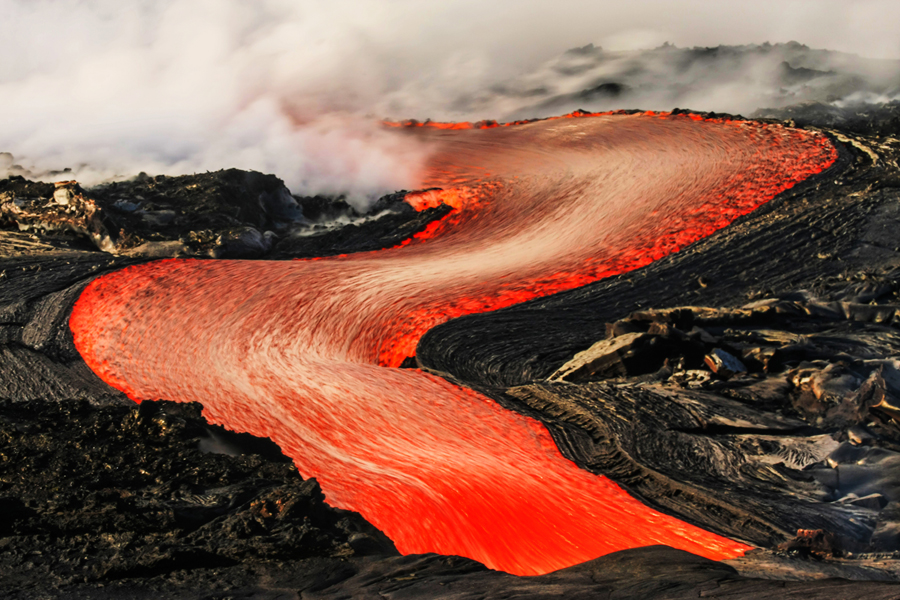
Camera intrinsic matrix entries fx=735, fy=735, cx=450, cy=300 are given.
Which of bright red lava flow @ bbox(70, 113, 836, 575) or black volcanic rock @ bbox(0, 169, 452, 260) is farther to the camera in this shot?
black volcanic rock @ bbox(0, 169, 452, 260)

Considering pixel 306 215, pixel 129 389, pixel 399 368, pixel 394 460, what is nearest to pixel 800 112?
pixel 306 215

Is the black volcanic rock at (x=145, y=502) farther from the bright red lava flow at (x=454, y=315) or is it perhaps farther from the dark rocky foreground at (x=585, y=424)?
the bright red lava flow at (x=454, y=315)

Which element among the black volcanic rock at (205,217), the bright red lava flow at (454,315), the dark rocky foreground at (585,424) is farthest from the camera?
the black volcanic rock at (205,217)

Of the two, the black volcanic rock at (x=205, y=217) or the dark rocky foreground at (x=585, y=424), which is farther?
the black volcanic rock at (x=205, y=217)

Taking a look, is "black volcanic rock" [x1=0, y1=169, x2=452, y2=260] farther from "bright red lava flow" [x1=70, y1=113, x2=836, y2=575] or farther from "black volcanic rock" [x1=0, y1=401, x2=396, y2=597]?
"black volcanic rock" [x1=0, y1=401, x2=396, y2=597]

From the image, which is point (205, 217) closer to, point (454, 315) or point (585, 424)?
point (454, 315)

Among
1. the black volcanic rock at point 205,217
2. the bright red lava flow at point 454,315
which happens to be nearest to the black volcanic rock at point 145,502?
the bright red lava flow at point 454,315

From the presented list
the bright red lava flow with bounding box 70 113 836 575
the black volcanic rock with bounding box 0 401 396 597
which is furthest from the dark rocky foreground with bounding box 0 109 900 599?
the bright red lava flow with bounding box 70 113 836 575

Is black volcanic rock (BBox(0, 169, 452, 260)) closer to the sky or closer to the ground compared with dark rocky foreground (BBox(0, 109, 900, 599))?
closer to the sky
